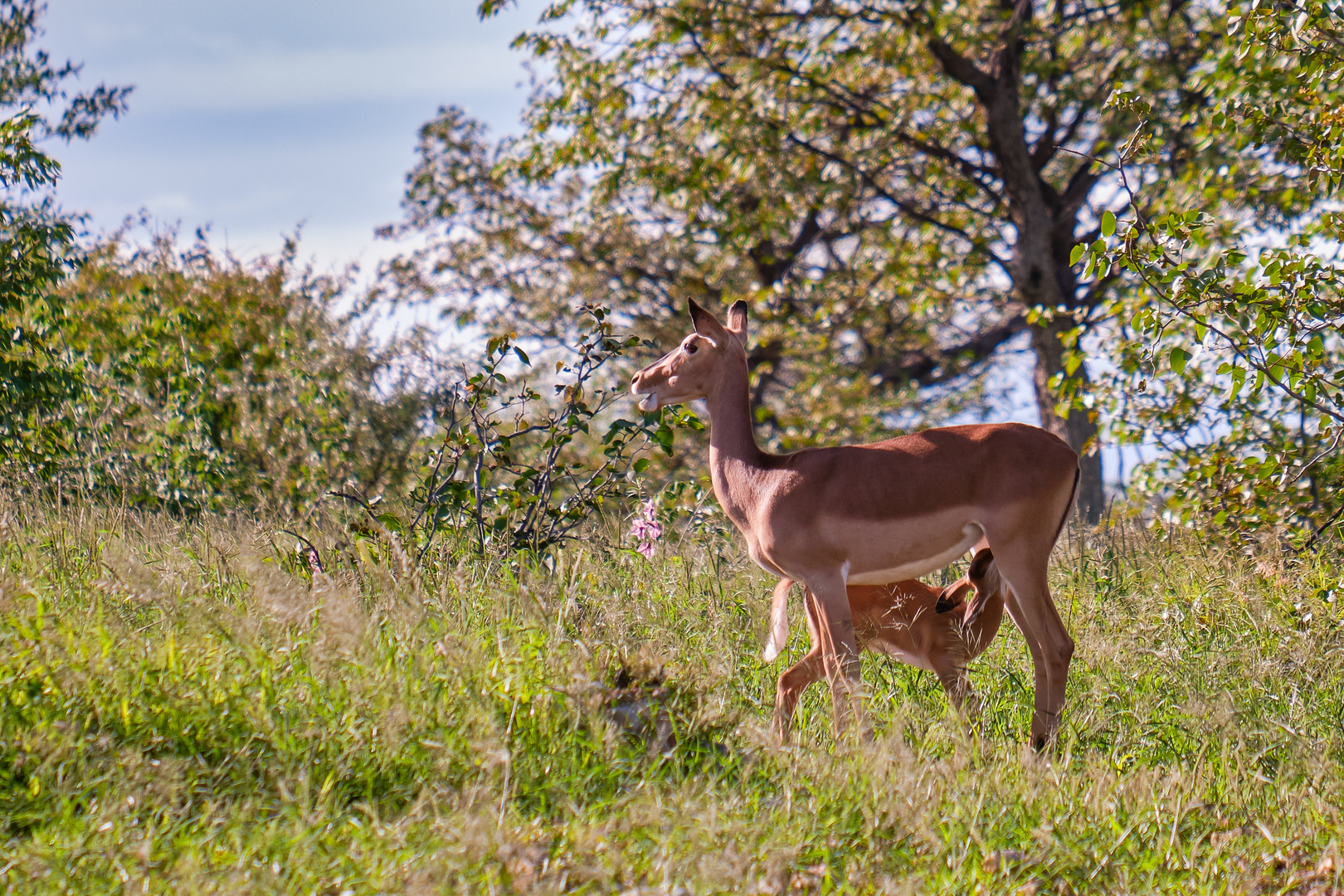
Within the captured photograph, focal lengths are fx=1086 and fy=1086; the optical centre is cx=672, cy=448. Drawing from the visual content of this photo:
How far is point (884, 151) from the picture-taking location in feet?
41.5

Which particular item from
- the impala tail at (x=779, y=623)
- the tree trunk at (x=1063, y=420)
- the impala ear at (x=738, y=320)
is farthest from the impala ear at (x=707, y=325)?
the tree trunk at (x=1063, y=420)

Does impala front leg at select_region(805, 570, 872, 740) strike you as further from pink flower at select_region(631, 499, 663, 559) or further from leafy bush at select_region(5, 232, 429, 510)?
leafy bush at select_region(5, 232, 429, 510)

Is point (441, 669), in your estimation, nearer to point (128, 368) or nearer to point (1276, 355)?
point (1276, 355)

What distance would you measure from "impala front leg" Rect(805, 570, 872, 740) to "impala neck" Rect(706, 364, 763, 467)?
74 centimetres

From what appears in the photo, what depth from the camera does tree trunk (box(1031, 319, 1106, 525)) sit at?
12477 millimetres

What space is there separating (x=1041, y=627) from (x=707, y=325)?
1982 millimetres

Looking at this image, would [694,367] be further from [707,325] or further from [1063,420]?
[1063,420]

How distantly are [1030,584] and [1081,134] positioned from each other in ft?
39.1

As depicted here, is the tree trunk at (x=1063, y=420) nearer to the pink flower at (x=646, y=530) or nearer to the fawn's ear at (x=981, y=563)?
the pink flower at (x=646, y=530)

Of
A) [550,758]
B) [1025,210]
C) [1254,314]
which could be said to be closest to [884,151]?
[1025,210]

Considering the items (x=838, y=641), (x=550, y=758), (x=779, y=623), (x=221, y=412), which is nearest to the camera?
(x=550, y=758)

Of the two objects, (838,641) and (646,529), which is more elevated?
(646,529)

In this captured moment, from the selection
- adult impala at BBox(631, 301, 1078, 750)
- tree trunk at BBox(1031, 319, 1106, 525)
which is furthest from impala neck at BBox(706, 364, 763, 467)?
tree trunk at BBox(1031, 319, 1106, 525)

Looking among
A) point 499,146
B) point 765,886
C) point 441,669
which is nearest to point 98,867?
point 441,669
